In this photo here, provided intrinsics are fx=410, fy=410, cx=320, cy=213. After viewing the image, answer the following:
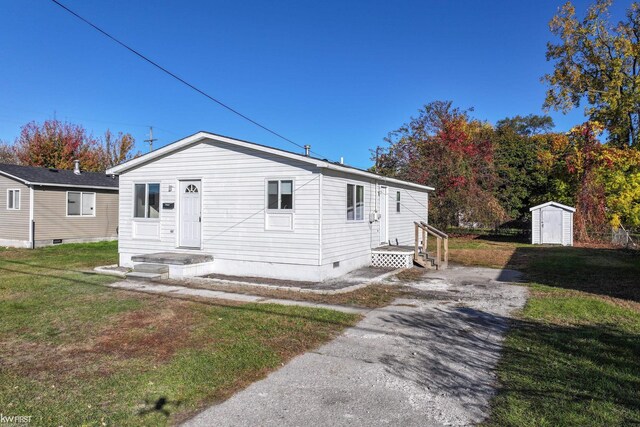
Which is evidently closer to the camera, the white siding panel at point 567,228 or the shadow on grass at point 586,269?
the shadow on grass at point 586,269

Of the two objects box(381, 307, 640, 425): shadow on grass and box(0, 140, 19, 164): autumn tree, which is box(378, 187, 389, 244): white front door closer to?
box(381, 307, 640, 425): shadow on grass

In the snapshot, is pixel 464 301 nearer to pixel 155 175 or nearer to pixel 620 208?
pixel 155 175

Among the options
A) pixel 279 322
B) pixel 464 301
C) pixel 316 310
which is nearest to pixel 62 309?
pixel 279 322

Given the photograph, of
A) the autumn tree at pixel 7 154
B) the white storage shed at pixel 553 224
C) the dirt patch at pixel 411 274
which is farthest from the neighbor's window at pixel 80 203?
the autumn tree at pixel 7 154

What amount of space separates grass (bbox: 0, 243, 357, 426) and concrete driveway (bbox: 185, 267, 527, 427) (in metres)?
0.34

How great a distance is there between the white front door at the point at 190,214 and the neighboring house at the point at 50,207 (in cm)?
1022

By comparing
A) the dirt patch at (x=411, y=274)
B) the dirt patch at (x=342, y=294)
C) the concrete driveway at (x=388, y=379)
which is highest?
the dirt patch at (x=411, y=274)

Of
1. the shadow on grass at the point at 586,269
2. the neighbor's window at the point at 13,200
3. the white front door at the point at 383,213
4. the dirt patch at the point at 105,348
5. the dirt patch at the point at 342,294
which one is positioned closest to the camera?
the dirt patch at the point at 105,348

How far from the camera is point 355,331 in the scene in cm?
607

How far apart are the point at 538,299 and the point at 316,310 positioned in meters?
4.61

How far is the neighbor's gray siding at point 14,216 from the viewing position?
59.8 feet

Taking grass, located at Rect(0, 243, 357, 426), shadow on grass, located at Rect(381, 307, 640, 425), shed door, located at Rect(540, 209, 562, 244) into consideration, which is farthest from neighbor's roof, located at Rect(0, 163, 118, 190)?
shed door, located at Rect(540, 209, 562, 244)

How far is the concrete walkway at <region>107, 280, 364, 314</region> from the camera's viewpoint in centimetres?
756

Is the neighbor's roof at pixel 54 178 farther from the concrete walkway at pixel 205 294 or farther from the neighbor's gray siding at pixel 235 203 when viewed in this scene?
the concrete walkway at pixel 205 294
